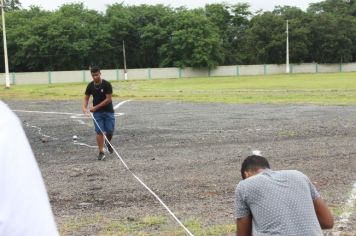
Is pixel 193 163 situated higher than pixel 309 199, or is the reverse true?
pixel 309 199

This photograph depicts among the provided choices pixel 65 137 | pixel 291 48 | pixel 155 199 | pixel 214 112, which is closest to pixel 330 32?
Answer: pixel 291 48

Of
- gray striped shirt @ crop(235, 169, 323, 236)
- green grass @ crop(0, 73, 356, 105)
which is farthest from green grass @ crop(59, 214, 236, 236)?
green grass @ crop(0, 73, 356, 105)

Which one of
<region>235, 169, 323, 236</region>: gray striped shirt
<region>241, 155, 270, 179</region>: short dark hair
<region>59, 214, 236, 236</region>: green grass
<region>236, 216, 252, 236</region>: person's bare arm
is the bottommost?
<region>59, 214, 236, 236</region>: green grass

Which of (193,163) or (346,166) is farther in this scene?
(193,163)

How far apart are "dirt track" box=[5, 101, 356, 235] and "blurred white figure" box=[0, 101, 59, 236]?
4.96 metres

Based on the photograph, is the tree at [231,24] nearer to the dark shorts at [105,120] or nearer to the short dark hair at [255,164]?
the dark shorts at [105,120]

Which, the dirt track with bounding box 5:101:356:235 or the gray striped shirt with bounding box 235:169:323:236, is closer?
the gray striped shirt with bounding box 235:169:323:236

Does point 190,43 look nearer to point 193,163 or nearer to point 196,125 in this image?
point 196,125

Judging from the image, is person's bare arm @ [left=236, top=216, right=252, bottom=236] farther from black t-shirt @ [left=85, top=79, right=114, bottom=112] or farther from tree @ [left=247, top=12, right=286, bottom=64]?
tree @ [left=247, top=12, right=286, bottom=64]

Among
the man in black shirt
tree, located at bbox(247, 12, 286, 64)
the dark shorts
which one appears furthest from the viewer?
tree, located at bbox(247, 12, 286, 64)

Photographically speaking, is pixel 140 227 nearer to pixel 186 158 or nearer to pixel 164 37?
pixel 186 158

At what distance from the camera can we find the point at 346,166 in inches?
372

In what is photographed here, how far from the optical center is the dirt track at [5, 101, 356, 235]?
23.5ft

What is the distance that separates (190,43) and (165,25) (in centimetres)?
568
